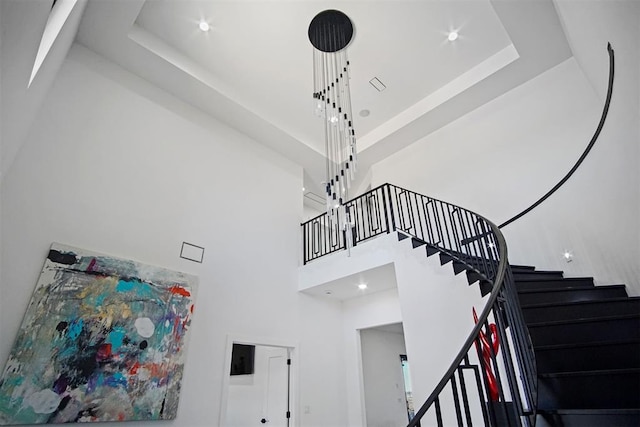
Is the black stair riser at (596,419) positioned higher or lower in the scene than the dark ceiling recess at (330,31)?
lower

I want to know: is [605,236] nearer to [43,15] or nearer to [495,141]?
[495,141]

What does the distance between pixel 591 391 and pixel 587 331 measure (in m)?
0.73

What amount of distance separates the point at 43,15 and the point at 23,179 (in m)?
2.70

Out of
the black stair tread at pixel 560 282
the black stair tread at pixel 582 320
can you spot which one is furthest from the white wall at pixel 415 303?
the black stair tread at pixel 582 320

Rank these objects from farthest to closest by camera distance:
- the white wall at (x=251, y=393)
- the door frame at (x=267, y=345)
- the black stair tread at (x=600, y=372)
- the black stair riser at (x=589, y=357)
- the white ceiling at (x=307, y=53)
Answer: the white wall at (x=251, y=393) → the white ceiling at (x=307, y=53) → the door frame at (x=267, y=345) → the black stair riser at (x=589, y=357) → the black stair tread at (x=600, y=372)

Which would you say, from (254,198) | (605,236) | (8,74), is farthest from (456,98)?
(8,74)

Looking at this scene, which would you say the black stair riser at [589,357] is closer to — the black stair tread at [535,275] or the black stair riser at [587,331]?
the black stair riser at [587,331]

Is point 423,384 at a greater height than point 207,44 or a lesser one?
lesser

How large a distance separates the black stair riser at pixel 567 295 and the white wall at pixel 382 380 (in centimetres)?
389

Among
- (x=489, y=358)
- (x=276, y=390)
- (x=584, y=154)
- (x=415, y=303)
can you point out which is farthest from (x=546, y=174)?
(x=276, y=390)

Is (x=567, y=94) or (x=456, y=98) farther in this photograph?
(x=456, y=98)

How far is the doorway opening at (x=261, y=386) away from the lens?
18.4ft

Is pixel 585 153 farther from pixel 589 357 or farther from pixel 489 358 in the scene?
pixel 489 358

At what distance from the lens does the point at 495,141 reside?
589 centimetres
